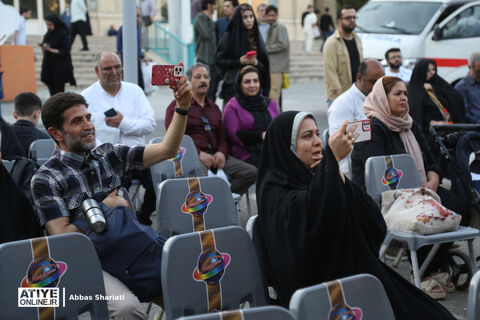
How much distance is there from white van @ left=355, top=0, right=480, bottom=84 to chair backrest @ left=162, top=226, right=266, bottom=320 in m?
8.58

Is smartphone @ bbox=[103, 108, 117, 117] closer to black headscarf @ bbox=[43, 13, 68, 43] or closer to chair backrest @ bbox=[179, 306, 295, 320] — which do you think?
chair backrest @ bbox=[179, 306, 295, 320]

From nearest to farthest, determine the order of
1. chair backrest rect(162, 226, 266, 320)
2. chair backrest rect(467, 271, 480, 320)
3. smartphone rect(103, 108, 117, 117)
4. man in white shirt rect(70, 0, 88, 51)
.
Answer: chair backrest rect(467, 271, 480, 320)
chair backrest rect(162, 226, 266, 320)
smartphone rect(103, 108, 117, 117)
man in white shirt rect(70, 0, 88, 51)

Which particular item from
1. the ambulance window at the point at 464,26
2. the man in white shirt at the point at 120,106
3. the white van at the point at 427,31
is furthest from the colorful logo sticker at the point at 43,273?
the ambulance window at the point at 464,26

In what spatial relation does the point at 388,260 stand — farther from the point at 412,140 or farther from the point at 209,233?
the point at 209,233

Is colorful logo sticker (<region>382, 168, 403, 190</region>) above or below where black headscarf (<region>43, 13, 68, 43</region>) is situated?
below

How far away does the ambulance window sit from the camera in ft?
37.4

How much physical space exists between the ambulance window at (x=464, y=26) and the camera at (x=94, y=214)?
9.44 metres

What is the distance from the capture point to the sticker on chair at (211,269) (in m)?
3.03

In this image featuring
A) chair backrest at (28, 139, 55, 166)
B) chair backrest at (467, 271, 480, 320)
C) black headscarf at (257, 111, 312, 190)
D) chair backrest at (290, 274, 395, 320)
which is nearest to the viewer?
chair backrest at (290, 274, 395, 320)

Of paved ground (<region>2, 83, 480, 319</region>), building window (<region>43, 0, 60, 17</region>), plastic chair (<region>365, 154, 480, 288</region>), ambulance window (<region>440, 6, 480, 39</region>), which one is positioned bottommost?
paved ground (<region>2, 83, 480, 319</region>)

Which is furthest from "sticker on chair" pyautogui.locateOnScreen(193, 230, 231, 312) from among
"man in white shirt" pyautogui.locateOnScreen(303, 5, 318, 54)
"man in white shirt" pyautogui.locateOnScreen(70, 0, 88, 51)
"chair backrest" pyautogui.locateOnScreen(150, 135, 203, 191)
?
"man in white shirt" pyautogui.locateOnScreen(303, 5, 318, 54)

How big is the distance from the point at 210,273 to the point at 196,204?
1206 millimetres

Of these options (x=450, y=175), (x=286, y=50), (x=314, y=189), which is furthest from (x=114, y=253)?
(x=286, y=50)

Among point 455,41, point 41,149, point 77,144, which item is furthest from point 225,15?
point 77,144
